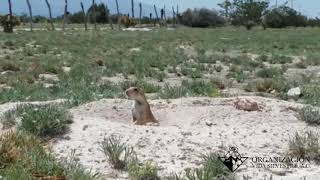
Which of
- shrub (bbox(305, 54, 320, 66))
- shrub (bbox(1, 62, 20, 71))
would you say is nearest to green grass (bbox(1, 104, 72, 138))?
shrub (bbox(1, 62, 20, 71))

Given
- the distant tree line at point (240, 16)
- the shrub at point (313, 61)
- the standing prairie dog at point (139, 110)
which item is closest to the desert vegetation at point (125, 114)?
the standing prairie dog at point (139, 110)

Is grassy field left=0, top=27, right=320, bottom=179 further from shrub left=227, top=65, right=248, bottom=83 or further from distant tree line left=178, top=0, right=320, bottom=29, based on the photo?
distant tree line left=178, top=0, right=320, bottom=29

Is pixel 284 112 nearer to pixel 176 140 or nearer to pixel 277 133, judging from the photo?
pixel 277 133

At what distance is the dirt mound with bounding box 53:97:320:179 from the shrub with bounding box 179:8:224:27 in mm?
66901

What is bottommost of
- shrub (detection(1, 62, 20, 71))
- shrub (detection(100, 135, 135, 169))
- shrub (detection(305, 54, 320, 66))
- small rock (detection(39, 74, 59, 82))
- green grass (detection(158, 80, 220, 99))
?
shrub (detection(305, 54, 320, 66))

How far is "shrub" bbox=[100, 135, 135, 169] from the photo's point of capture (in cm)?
584

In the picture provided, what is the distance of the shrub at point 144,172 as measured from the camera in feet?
Answer: 17.9

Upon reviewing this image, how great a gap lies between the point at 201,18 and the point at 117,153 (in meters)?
70.0

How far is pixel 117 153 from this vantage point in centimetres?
585

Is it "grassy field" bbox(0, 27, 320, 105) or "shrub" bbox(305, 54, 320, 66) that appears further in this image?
"shrub" bbox(305, 54, 320, 66)

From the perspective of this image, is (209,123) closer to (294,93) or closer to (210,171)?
(210,171)

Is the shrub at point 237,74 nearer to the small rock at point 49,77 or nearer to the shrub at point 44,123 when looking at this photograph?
the small rock at point 49,77

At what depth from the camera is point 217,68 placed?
57.2 feet

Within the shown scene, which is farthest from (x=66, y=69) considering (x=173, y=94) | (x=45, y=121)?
(x=45, y=121)
